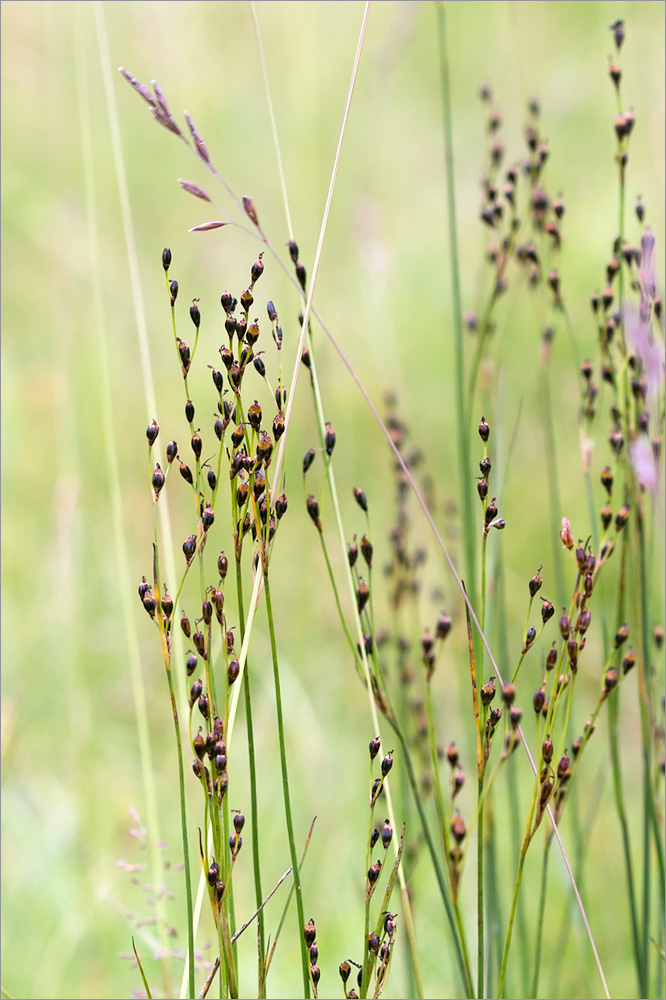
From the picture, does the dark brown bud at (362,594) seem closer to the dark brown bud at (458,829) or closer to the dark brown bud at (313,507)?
the dark brown bud at (313,507)

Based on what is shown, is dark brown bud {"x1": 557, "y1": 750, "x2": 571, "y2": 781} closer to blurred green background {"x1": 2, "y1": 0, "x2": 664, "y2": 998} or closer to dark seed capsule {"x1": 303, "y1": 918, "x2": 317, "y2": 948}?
dark seed capsule {"x1": 303, "y1": 918, "x2": 317, "y2": 948}

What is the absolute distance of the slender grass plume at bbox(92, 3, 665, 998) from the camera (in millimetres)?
604

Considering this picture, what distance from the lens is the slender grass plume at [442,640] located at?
1.98 ft

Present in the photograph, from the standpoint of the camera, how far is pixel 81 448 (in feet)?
7.15

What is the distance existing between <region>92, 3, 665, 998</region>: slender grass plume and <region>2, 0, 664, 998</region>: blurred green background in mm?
25

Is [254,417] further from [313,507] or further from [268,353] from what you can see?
[268,353]

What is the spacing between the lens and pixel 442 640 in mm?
721

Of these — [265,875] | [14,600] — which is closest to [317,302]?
[14,600]

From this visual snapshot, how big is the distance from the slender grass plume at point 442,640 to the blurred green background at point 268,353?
2cm

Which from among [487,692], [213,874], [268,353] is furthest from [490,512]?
[268,353]

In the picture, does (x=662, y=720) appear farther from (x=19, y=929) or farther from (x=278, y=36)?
(x=278, y=36)

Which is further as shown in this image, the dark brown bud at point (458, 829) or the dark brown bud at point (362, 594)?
the dark brown bud at point (362, 594)

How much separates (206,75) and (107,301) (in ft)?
2.70

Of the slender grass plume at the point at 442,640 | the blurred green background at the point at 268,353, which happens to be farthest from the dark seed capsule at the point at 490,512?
the blurred green background at the point at 268,353
